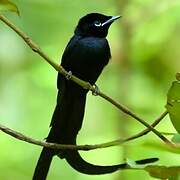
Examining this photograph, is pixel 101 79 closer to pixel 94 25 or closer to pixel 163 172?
pixel 94 25

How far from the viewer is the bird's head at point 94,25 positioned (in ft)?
5.76

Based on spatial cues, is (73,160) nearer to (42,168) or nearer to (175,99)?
(42,168)

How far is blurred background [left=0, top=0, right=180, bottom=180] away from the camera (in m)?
2.48

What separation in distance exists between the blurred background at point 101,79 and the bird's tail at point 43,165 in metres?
1.12

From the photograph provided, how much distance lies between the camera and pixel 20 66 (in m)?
2.90

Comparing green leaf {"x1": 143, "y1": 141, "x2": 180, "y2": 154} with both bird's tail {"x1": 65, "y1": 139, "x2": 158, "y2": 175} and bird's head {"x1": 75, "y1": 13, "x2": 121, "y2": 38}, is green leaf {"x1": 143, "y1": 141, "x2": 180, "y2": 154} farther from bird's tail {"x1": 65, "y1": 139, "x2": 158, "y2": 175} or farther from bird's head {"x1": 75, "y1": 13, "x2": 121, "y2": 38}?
bird's head {"x1": 75, "y1": 13, "x2": 121, "y2": 38}

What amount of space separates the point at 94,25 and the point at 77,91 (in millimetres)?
374

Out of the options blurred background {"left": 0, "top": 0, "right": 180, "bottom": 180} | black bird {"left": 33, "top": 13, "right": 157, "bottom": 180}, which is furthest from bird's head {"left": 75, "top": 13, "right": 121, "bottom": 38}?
blurred background {"left": 0, "top": 0, "right": 180, "bottom": 180}

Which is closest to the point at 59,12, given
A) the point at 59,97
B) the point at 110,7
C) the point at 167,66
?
the point at 110,7

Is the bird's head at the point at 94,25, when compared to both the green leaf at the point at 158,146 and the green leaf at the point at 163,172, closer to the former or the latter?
the green leaf at the point at 163,172

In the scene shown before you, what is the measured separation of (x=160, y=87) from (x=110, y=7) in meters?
0.44

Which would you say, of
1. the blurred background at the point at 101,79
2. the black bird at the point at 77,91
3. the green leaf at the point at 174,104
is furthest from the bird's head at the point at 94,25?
the green leaf at the point at 174,104

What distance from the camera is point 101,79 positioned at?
9.41ft

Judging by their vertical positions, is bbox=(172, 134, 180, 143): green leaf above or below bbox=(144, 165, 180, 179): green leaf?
above
